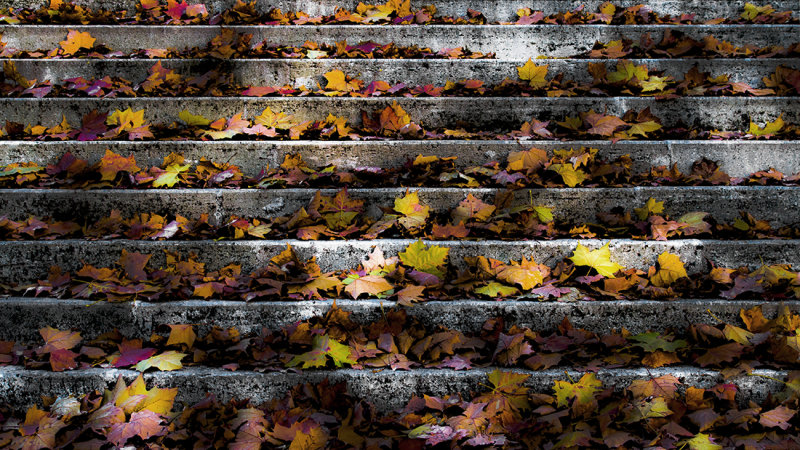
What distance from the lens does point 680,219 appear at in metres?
2.75

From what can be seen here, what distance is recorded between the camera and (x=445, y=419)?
2078 millimetres

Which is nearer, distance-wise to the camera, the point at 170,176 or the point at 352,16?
the point at 170,176

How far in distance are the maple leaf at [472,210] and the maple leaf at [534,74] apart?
3.33ft

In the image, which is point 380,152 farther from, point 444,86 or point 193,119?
point 193,119

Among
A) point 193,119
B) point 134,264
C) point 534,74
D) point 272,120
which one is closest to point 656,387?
point 534,74

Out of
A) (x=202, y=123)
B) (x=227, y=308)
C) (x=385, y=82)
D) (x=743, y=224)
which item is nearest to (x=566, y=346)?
(x=743, y=224)

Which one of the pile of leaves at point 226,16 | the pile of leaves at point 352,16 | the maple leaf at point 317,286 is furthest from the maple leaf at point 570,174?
the pile of leaves at point 226,16

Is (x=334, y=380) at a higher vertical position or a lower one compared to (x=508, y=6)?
lower

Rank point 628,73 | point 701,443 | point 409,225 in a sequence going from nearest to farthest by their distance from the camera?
point 701,443 → point 409,225 → point 628,73

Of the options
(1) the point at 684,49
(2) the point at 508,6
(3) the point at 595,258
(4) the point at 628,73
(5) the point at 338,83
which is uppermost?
(2) the point at 508,6

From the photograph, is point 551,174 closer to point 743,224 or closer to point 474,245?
point 474,245

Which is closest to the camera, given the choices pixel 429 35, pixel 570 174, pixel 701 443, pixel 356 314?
pixel 701 443

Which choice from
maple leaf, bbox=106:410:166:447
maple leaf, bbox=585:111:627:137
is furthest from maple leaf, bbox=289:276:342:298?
maple leaf, bbox=585:111:627:137

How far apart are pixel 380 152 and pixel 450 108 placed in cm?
51
